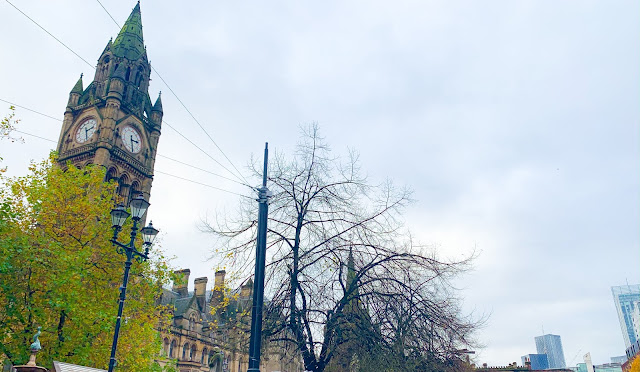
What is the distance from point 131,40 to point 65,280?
53.7 meters

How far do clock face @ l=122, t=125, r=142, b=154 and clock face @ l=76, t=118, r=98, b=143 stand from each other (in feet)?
10.8

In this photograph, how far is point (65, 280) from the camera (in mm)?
17594

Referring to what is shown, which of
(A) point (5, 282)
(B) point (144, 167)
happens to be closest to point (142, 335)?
(A) point (5, 282)

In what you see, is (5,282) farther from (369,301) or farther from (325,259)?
(369,301)

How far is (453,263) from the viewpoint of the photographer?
13.9 m

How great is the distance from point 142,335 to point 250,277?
10720mm

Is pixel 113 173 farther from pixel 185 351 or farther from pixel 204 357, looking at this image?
pixel 204 357

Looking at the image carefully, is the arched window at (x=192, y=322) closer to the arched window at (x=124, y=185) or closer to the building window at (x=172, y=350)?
the building window at (x=172, y=350)

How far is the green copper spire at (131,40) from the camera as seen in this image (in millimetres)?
61953

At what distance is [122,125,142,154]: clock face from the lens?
5628 cm

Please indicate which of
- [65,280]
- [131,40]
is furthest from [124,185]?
[65,280]

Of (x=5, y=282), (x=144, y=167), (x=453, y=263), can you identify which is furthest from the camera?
(x=144, y=167)

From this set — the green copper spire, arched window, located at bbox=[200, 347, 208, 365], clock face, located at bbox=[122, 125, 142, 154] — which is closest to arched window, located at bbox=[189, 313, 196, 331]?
arched window, located at bbox=[200, 347, 208, 365]

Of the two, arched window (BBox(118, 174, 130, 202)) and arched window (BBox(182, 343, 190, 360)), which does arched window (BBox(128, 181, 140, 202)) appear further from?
arched window (BBox(182, 343, 190, 360))
